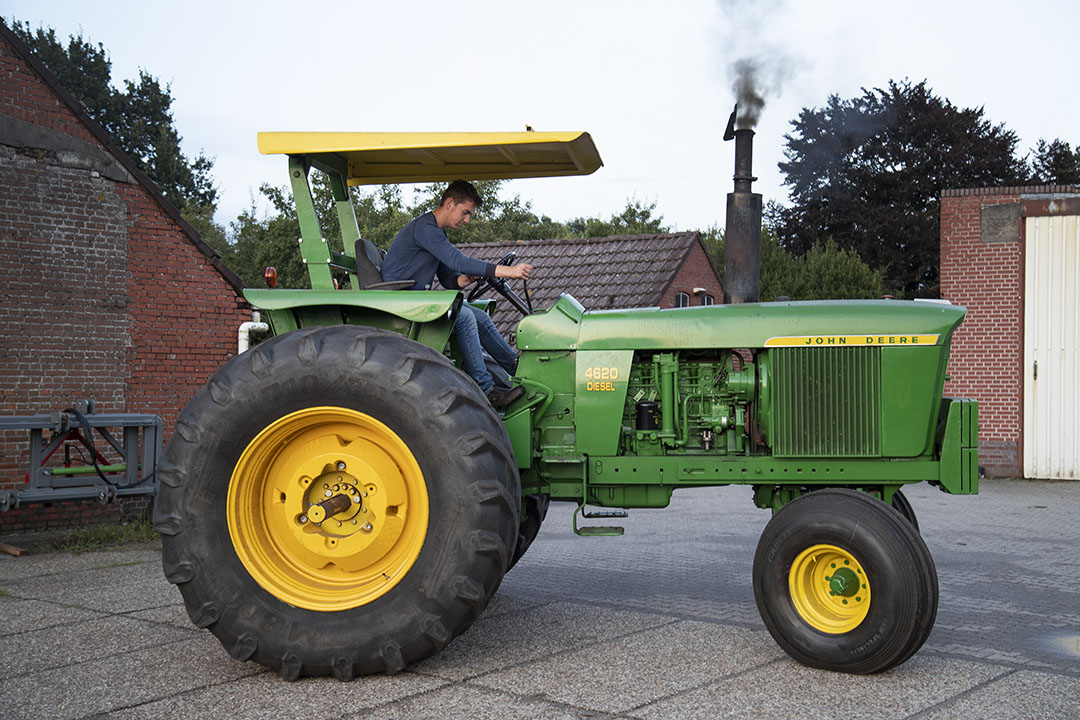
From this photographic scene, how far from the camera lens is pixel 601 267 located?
19.8m

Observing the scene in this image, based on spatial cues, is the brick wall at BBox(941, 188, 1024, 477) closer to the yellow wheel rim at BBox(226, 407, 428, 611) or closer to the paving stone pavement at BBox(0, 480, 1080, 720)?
→ the paving stone pavement at BBox(0, 480, 1080, 720)

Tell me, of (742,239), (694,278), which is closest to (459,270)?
(742,239)

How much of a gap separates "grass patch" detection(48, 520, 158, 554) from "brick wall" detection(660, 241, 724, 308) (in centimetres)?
1158

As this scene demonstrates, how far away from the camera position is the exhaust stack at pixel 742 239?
952 centimetres

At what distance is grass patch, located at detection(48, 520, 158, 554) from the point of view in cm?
873

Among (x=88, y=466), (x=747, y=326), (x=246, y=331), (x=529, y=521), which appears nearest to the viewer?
(x=747, y=326)

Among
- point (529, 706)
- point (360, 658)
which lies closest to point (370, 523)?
point (360, 658)

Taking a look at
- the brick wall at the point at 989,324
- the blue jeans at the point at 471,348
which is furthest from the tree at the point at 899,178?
the blue jeans at the point at 471,348

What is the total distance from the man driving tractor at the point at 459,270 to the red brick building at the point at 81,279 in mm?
4943

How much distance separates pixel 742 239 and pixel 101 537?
6.28 metres

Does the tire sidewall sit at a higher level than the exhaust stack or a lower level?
lower

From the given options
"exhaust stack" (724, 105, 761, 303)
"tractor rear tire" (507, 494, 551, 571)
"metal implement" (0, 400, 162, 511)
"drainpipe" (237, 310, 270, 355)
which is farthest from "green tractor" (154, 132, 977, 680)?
"drainpipe" (237, 310, 270, 355)

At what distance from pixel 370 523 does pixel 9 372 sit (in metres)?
5.77

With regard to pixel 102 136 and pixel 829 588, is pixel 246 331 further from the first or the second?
pixel 829 588
